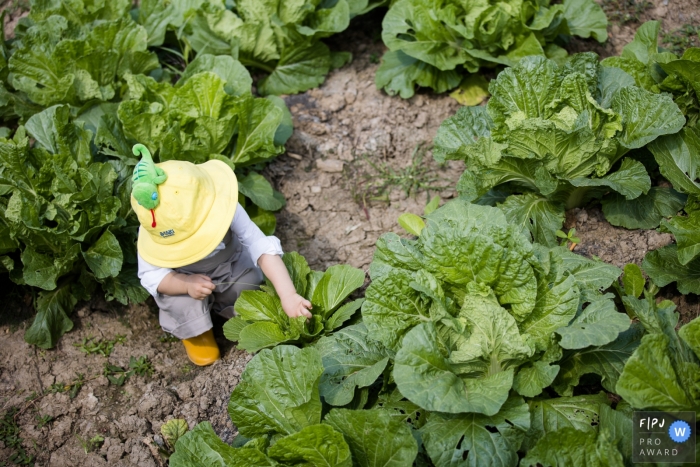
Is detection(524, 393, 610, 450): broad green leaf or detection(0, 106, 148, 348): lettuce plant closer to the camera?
detection(524, 393, 610, 450): broad green leaf

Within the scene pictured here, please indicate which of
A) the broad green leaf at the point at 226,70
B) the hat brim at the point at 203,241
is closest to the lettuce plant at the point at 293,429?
the hat brim at the point at 203,241

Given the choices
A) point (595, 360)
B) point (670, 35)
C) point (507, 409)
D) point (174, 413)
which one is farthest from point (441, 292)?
point (670, 35)

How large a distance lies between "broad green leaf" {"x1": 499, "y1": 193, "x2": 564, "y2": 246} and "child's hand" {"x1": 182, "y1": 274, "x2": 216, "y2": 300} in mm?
1793

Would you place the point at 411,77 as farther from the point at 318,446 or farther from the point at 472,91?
the point at 318,446

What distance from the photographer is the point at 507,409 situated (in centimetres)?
291

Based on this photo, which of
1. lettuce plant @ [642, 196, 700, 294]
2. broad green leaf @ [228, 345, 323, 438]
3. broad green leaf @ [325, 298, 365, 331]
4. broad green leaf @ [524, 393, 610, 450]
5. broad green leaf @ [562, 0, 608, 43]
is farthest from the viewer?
broad green leaf @ [562, 0, 608, 43]

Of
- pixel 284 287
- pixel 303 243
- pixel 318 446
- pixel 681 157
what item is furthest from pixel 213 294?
pixel 681 157

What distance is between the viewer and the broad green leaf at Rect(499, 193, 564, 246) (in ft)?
12.6

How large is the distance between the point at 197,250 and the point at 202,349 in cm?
84

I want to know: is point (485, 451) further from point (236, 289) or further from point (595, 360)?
point (236, 289)

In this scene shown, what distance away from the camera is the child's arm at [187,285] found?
11.8 ft

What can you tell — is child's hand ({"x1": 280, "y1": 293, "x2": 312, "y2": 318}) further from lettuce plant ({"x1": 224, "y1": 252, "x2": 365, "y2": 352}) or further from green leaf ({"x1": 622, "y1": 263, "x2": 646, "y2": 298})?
green leaf ({"x1": 622, "y1": 263, "x2": 646, "y2": 298})

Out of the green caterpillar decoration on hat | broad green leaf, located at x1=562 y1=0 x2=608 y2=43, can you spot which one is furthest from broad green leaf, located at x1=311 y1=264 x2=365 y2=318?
broad green leaf, located at x1=562 y1=0 x2=608 y2=43

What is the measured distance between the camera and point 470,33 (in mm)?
4664
